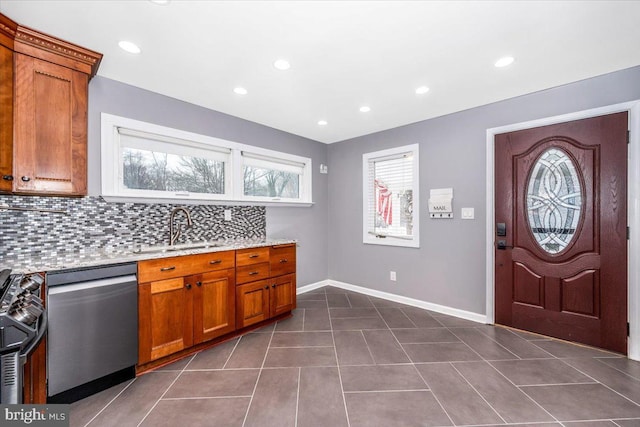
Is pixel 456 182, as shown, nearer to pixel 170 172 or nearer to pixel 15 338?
pixel 170 172

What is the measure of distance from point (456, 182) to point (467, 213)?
0.39 m

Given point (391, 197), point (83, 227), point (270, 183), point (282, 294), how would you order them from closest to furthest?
1. point (83, 227)
2. point (282, 294)
3. point (270, 183)
4. point (391, 197)

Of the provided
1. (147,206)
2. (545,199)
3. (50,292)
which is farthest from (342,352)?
(545,199)

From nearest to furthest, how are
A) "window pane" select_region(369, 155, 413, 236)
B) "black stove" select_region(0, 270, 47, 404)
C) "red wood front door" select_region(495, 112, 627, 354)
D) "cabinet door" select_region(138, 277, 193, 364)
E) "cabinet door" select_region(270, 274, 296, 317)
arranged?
"black stove" select_region(0, 270, 47, 404)
"cabinet door" select_region(138, 277, 193, 364)
"red wood front door" select_region(495, 112, 627, 354)
"cabinet door" select_region(270, 274, 296, 317)
"window pane" select_region(369, 155, 413, 236)

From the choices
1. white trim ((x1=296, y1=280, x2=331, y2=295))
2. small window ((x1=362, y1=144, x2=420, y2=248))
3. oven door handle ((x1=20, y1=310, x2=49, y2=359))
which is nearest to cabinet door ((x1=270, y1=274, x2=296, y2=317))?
white trim ((x1=296, y1=280, x2=331, y2=295))

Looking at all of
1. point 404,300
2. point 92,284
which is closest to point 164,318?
point 92,284

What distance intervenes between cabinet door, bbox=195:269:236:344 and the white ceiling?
71.2 inches

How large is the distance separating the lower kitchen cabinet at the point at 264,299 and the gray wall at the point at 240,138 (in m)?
0.85

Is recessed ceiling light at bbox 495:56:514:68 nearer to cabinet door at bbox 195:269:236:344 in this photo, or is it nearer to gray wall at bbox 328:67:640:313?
gray wall at bbox 328:67:640:313

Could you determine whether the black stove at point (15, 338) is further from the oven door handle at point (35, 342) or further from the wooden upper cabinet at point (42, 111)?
the wooden upper cabinet at point (42, 111)

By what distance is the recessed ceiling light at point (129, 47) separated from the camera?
6.21ft

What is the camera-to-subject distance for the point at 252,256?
109 inches

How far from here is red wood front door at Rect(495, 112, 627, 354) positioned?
2279 millimetres

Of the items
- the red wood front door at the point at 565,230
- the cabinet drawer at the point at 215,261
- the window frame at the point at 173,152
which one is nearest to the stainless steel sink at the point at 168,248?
the cabinet drawer at the point at 215,261
